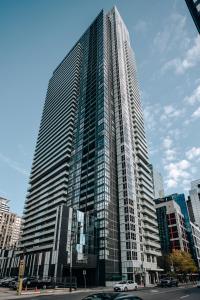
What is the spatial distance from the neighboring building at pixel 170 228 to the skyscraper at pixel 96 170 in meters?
24.6

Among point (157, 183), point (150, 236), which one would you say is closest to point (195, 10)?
point (150, 236)

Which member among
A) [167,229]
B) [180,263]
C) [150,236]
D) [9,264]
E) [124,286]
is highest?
[167,229]

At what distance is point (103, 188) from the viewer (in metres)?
76.0

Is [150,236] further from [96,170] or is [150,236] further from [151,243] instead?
[96,170]

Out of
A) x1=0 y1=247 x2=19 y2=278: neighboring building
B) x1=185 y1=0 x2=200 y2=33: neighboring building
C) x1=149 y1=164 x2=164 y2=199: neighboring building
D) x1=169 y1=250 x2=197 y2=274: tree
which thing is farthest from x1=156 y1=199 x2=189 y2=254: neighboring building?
x1=185 y1=0 x2=200 y2=33: neighboring building

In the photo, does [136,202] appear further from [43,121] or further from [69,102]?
[43,121]

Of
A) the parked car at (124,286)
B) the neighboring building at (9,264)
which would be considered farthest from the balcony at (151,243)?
the neighboring building at (9,264)

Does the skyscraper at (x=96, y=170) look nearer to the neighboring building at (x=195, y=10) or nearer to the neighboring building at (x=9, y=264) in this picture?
the neighboring building at (x=9, y=264)

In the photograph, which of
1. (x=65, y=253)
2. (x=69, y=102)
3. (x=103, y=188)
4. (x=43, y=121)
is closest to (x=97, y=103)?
(x=69, y=102)

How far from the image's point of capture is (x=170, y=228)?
115875 millimetres

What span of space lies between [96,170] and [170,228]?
193 feet

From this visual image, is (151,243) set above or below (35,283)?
above

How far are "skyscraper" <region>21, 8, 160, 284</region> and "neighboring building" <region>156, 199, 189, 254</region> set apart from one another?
80.7 ft

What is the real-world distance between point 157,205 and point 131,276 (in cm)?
6627
